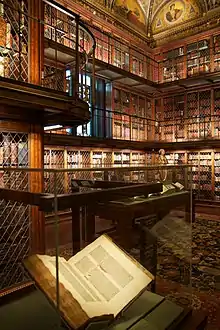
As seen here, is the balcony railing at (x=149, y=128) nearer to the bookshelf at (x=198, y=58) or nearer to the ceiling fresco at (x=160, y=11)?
the bookshelf at (x=198, y=58)

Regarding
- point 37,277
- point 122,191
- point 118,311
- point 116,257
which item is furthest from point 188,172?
point 37,277

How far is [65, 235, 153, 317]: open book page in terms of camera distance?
1529 mm

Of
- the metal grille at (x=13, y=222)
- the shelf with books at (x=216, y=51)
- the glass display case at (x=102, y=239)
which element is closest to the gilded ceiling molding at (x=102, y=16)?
the shelf with books at (x=216, y=51)

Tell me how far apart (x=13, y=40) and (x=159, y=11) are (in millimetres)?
9356

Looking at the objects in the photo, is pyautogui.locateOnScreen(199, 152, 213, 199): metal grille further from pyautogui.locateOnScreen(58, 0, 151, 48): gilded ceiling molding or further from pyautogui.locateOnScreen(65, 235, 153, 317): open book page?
pyautogui.locateOnScreen(65, 235, 153, 317): open book page

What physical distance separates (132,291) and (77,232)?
19.5 inches

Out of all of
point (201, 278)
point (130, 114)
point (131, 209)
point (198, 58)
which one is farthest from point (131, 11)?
point (131, 209)

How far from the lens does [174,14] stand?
11.1 metres

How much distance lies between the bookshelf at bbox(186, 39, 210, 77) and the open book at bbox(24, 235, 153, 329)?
990 centimetres

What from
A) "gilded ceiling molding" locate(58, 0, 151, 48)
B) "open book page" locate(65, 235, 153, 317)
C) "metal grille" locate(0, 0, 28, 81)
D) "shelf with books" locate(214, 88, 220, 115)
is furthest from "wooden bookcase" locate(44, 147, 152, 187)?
"open book page" locate(65, 235, 153, 317)

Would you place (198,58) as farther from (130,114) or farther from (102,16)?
(102,16)

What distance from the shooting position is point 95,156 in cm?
917

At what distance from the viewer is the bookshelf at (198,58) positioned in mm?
10398

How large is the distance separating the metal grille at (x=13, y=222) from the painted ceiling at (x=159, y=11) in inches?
326
